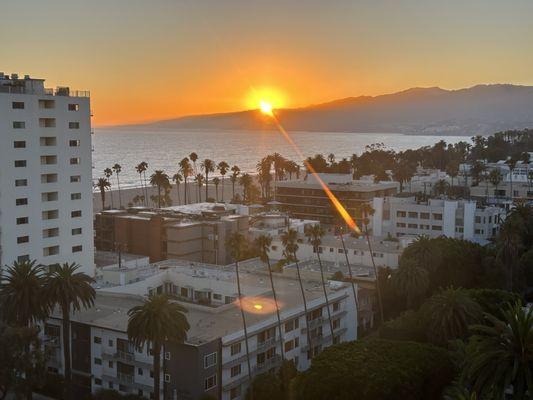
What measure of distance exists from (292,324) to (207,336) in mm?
8989

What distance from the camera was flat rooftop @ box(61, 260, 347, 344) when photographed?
4344cm

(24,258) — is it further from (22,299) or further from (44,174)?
(22,299)

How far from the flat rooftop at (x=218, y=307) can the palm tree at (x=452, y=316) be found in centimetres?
918

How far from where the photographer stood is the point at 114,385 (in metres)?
42.9

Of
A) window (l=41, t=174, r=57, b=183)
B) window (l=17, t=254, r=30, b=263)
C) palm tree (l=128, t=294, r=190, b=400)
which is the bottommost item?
palm tree (l=128, t=294, r=190, b=400)

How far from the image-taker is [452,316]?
45.4 metres

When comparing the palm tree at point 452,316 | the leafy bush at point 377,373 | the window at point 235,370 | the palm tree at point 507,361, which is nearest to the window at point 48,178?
the window at point 235,370

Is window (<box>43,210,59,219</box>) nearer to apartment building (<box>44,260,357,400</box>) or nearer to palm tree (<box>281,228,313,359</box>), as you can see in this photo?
apartment building (<box>44,260,357,400</box>)

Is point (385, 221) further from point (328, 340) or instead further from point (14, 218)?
point (14, 218)

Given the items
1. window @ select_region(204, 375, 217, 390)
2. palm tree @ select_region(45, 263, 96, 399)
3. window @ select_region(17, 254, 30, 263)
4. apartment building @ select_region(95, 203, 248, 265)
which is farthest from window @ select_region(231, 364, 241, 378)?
apartment building @ select_region(95, 203, 248, 265)

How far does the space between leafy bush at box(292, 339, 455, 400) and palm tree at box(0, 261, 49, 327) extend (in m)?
16.3

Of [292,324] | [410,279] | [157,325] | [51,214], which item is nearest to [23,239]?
[51,214]

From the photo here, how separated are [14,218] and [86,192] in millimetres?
8029

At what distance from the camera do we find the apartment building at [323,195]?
110375mm
